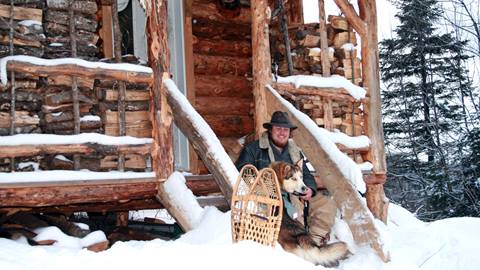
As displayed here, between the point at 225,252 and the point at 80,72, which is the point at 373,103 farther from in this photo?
the point at 225,252

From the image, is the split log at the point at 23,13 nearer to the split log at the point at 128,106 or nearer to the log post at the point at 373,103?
the split log at the point at 128,106

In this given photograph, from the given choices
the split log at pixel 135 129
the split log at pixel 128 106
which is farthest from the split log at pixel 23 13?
the split log at pixel 135 129

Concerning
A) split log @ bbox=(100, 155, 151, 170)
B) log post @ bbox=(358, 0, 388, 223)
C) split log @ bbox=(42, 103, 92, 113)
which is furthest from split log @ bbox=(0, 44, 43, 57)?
log post @ bbox=(358, 0, 388, 223)

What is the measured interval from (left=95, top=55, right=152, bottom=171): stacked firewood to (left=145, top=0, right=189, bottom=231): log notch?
0.23 metres

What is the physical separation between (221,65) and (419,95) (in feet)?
47.6

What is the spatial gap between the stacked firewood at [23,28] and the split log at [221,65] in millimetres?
2839

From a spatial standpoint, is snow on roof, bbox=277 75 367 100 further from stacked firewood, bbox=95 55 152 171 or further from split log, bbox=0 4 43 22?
split log, bbox=0 4 43 22

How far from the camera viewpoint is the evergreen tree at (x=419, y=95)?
19375 millimetres

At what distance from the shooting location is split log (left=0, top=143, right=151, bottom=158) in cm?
556

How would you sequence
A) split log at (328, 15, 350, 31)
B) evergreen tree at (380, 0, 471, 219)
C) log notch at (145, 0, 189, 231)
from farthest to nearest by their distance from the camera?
evergreen tree at (380, 0, 471, 219) < split log at (328, 15, 350, 31) < log notch at (145, 0, 189, 231)

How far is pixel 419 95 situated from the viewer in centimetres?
2162

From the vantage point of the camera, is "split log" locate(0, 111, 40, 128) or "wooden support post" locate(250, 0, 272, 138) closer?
"split log" locate(0, 111, 40, 128)

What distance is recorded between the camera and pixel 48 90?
600cm

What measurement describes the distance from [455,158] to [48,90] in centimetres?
1416
